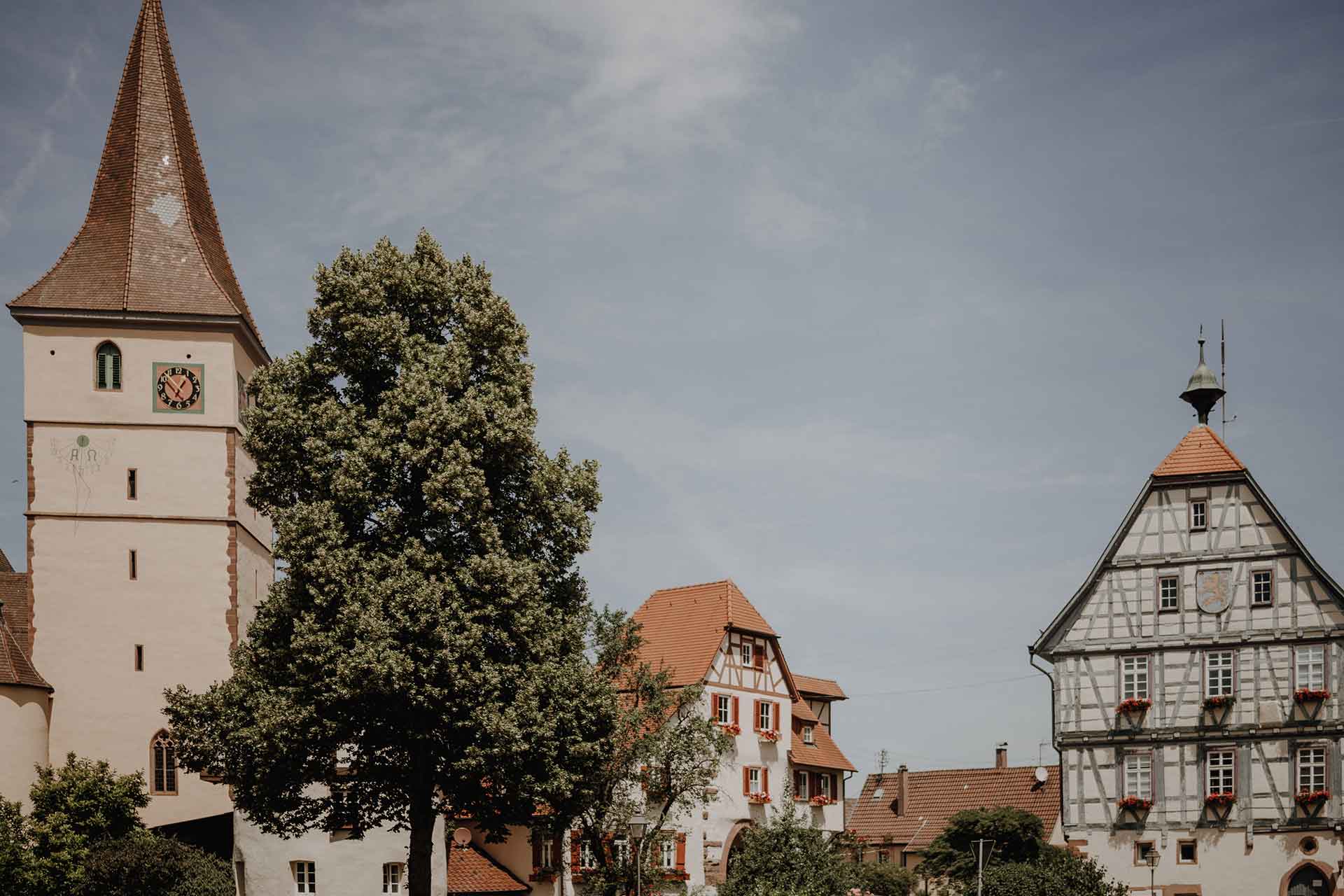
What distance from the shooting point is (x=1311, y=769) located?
45094 mm

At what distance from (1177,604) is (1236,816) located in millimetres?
6391

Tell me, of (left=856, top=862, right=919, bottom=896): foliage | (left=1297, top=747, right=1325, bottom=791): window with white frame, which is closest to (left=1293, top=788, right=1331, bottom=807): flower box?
(left=1297, top=747, right=1325, bottom=791): window with white frame

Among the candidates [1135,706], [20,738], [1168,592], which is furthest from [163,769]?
[1168,592]

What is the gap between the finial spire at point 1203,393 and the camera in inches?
1971

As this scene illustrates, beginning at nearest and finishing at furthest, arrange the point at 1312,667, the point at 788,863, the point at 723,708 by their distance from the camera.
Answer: the point at 788,863 < the point at 1312,667 < the point at 723,708

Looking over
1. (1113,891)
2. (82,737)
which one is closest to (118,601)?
(82,737)

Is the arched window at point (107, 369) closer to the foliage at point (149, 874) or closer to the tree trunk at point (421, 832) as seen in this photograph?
the foliage at point (149, 874)

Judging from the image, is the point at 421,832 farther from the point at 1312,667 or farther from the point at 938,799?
the point at 938,799

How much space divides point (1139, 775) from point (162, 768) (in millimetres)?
27880

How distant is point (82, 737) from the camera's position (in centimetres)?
4219

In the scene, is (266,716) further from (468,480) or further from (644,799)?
(644,799)

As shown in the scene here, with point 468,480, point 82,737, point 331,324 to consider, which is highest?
point 331,324

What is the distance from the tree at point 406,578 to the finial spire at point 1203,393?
26050 mm

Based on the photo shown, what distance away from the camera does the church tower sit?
139ft
